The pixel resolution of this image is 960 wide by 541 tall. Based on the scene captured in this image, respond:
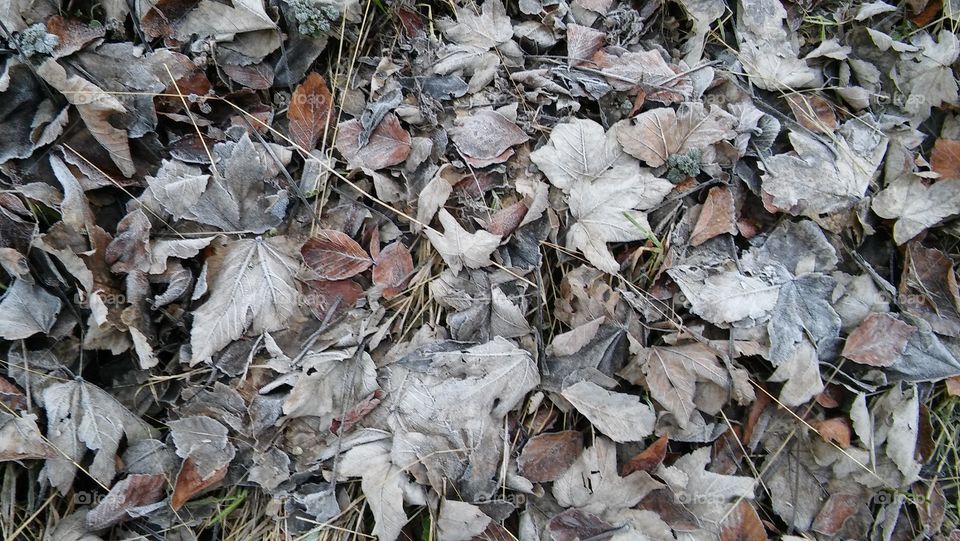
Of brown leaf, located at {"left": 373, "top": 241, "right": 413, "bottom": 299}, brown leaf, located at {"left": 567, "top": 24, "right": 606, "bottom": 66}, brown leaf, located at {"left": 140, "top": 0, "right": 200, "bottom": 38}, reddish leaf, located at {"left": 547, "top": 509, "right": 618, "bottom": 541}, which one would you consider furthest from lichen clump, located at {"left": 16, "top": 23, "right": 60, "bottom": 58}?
reddish leaf, located at {"left": 547, "top": 509, "right": 618, "bottom": 541}

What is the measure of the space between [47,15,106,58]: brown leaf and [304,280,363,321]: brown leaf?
3.23 ft

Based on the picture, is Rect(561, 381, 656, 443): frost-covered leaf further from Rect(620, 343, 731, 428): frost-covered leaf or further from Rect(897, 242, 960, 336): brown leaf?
Rect(897, 242, 960, 336): brown leaf

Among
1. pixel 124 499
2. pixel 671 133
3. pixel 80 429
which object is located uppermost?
pixel 671 133

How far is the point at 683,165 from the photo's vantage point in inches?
77.4

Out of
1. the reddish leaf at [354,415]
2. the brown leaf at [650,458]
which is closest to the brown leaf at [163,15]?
the reddish leaf at [354,415]

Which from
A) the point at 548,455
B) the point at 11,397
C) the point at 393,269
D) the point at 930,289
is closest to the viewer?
the point at 11,397

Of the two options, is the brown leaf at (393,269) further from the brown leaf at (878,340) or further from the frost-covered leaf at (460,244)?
the brown leaf at (878,340)

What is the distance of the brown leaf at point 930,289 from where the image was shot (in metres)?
2.04

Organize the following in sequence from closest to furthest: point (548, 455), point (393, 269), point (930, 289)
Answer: point (548, 455)
point (393, 269)
point (930, 289)

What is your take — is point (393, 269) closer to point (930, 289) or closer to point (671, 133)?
point (671, 133)

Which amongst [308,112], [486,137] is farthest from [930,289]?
[308,112]

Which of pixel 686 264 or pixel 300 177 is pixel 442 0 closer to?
pixel 300 177

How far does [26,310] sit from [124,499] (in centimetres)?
59

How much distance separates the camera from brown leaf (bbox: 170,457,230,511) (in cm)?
174
